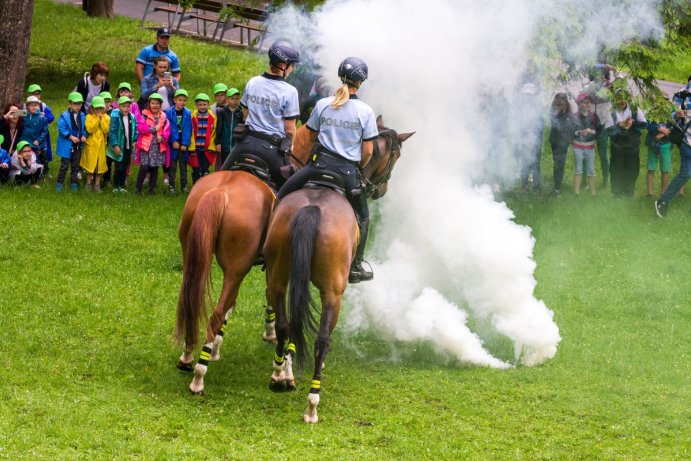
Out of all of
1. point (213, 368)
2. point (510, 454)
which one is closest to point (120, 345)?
point (213, 368)

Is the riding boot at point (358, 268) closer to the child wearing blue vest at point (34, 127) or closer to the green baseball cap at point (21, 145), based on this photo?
the green baseball cap at point (21, 145)

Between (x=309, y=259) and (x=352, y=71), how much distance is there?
207 cm

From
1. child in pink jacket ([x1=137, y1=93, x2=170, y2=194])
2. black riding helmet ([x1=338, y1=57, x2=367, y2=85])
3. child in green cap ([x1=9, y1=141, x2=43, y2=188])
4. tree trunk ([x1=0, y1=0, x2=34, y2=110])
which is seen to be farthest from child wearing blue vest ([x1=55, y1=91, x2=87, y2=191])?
black riding helmet ([x1=338, y1=57, x2=367, y2=85])

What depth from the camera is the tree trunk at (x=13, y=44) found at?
66.4 ft

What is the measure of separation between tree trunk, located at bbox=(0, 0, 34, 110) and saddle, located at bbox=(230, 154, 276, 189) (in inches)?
398

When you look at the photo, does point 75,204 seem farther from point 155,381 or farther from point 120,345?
point 155,381

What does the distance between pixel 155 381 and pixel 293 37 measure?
6.01m

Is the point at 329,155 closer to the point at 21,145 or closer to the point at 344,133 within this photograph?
the point at 344,133

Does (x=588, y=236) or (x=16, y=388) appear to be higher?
(x=588, y=236)

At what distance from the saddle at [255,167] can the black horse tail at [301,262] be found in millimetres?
1447

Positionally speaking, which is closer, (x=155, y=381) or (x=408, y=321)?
(x=155, y=381)

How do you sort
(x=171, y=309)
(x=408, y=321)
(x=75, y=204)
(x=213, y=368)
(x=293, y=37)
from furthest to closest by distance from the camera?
1. (x=75, y=204)
2. (x=293, y=37)
3. (x=171, y=309)
4. (x=408, y=321)
5. (x=213, y=368)

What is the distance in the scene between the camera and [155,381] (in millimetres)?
11117

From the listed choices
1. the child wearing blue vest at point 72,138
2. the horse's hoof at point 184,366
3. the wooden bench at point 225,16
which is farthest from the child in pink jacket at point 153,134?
the horse's hoof at point 184,366
